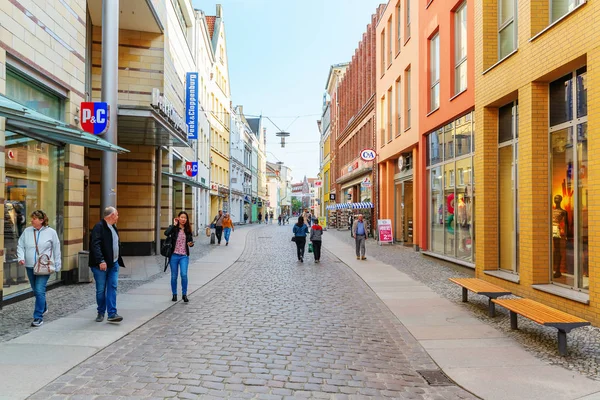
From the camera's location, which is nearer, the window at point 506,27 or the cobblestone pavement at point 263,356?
the cobblestone pavement at point 263,356

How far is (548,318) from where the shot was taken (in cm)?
585

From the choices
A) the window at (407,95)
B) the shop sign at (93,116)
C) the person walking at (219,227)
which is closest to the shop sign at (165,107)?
the shop sign at (93,116)

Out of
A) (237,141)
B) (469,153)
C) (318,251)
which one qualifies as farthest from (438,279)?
(237,141)

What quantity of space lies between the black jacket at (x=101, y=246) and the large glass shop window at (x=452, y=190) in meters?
9.37

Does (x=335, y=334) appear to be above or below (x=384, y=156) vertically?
below

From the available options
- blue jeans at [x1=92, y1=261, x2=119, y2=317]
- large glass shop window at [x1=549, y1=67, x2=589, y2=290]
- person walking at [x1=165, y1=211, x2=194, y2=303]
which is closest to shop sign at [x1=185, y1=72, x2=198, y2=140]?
person walking at [x1=165, y1=211, x2=194, y2=303]

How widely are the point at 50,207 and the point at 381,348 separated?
7.61m

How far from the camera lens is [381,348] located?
6.20m

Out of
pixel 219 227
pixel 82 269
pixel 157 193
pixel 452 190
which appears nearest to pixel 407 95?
pixel 452 190

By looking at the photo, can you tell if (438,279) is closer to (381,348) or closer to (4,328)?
(381,348)

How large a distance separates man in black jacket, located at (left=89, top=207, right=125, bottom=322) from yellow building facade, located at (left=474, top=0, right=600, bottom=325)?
22.5ft

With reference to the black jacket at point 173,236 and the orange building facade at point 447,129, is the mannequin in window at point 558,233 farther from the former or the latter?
the black jacket at point 173,236

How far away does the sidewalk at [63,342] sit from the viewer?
4.71 m

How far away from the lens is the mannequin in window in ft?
28.2
